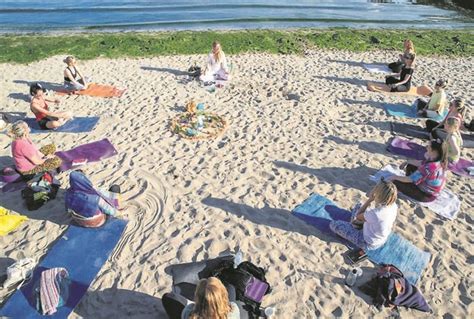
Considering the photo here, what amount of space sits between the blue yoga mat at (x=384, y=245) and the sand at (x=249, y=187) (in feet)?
0.51

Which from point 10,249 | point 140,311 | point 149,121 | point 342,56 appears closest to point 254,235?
point 140,311

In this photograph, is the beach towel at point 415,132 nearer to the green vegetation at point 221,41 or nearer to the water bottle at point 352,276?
the water bottle at point 352,276

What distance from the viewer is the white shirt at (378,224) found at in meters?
5.79

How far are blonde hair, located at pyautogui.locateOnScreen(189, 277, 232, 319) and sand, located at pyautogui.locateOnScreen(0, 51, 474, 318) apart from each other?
61.9 inches

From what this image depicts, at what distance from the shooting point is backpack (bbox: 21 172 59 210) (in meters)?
7.02

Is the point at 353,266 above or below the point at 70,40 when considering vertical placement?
below

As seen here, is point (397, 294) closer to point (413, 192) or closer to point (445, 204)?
point (413, 192)

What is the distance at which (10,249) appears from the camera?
20.3 feet

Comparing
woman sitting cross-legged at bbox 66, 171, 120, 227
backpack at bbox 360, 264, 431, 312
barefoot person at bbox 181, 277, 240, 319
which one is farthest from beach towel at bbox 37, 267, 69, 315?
backpack at bbox 360, 264, 431, 312

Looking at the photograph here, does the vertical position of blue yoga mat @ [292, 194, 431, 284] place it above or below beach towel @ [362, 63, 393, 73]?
below

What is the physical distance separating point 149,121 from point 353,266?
669cm

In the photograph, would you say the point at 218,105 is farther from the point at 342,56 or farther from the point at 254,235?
the point at 342,56

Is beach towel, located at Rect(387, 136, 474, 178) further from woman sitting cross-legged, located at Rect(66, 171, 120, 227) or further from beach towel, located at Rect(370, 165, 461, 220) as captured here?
woman sitting cross-legged, located at Rect(66, 171, 120, 227)

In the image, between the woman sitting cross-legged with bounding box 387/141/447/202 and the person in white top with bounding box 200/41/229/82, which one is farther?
the person in white top with bounding box 200/41/229/82
